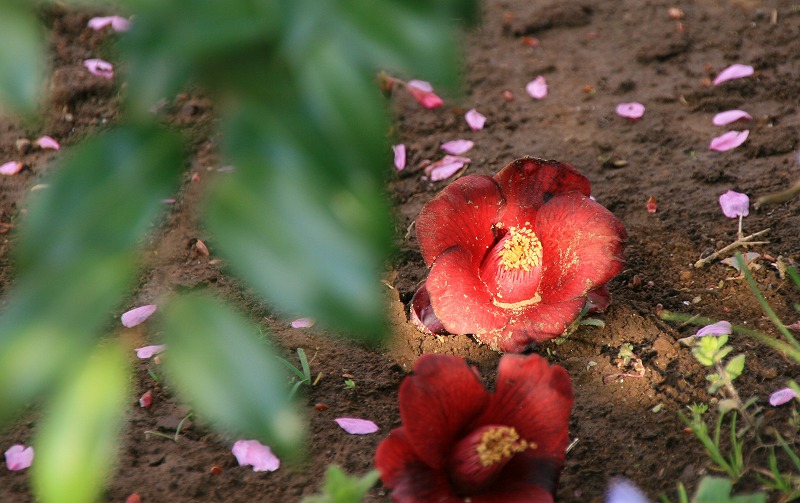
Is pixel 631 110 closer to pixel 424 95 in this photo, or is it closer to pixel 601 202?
pixel 601 202

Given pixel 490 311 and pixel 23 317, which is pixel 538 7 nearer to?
pixel 490 311

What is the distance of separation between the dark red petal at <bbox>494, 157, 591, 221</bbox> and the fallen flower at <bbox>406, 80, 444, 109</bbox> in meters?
0.84

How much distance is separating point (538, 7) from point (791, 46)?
0.75m

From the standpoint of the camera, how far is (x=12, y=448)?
1.48m

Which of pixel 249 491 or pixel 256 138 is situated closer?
pixel 256 138

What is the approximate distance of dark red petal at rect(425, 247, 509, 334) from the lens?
4.90ft

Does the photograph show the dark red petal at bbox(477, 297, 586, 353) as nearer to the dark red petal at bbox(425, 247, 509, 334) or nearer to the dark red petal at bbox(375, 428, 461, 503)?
the dark red petal at bbox(425, 247, 509, 334)

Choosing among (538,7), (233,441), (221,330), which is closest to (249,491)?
(233,441)

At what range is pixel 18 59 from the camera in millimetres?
579

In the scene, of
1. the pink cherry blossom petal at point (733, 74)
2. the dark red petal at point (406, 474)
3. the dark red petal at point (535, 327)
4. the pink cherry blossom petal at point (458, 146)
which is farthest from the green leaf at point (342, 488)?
the pink cherry blossom petal at point (733, 74)

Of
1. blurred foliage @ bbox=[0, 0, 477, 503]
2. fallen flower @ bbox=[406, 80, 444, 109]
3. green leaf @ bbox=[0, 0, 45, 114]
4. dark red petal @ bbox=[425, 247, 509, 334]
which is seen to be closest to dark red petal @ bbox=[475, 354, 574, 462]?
dark red petal @ bbox=[425, 247, 509, 334]

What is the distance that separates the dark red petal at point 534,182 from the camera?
157 centimetres

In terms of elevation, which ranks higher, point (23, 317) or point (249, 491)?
point (23, 317)

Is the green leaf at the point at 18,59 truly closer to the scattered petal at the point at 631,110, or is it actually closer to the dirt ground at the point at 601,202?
the dirt ground at the point at 601,202
